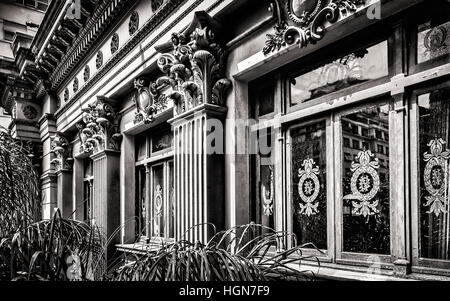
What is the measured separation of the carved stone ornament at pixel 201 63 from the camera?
370 cm

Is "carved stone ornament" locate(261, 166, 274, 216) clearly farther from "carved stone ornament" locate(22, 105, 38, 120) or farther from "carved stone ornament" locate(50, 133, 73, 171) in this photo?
"carved stone ornament" locate(22, 105, 38, 120)

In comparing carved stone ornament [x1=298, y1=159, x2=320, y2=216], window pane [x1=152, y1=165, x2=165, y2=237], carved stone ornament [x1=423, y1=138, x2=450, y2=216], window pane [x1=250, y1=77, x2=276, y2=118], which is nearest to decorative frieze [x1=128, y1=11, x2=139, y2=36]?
window pane [x1=152, y1=165, x2=165, y2=237]

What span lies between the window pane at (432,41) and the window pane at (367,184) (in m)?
0.42

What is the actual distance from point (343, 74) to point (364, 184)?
0.88m

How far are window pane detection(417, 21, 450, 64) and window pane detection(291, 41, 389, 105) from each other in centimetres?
24

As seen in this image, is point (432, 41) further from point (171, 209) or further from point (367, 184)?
point (171, 209)

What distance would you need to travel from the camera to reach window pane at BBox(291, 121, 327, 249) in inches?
120

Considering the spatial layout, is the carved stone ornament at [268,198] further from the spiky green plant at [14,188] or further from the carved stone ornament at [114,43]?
the carved stone ornament at [114,43]

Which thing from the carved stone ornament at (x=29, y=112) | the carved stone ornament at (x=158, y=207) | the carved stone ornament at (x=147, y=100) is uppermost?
the carved stone ornament at (x=29, y=112)

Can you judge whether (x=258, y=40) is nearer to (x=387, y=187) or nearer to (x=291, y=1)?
(x=291, y=1)

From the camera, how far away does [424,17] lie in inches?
94.7

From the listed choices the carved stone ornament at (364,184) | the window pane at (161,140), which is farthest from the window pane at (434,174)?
the window pane at (161,140)
